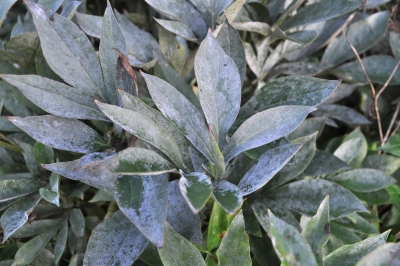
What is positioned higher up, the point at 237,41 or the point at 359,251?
the point at 237,41

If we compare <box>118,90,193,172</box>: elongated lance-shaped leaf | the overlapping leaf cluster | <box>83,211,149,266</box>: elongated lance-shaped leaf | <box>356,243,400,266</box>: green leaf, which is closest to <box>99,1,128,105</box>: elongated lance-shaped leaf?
the overlapping leaf cluster

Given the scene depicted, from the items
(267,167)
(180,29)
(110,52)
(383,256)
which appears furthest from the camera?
(180,29)

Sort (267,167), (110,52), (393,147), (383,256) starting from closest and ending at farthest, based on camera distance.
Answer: (383,256), (267,167), (110,52), (393,147)

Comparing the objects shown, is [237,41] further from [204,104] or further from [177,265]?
[177,265]

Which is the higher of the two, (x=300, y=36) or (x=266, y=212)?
(x=300, y=36)

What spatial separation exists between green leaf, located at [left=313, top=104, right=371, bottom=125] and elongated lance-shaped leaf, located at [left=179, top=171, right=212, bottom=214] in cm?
56

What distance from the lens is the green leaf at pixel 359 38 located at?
1.01 meters

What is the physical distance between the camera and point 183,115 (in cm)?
64

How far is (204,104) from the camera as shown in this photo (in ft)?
2.09

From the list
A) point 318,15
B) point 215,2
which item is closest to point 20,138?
point 215,2

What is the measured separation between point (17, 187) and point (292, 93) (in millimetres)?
512

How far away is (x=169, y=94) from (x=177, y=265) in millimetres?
262

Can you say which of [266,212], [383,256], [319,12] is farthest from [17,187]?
[319,12]

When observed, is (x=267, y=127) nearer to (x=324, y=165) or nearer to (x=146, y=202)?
(x=146, y=202)
